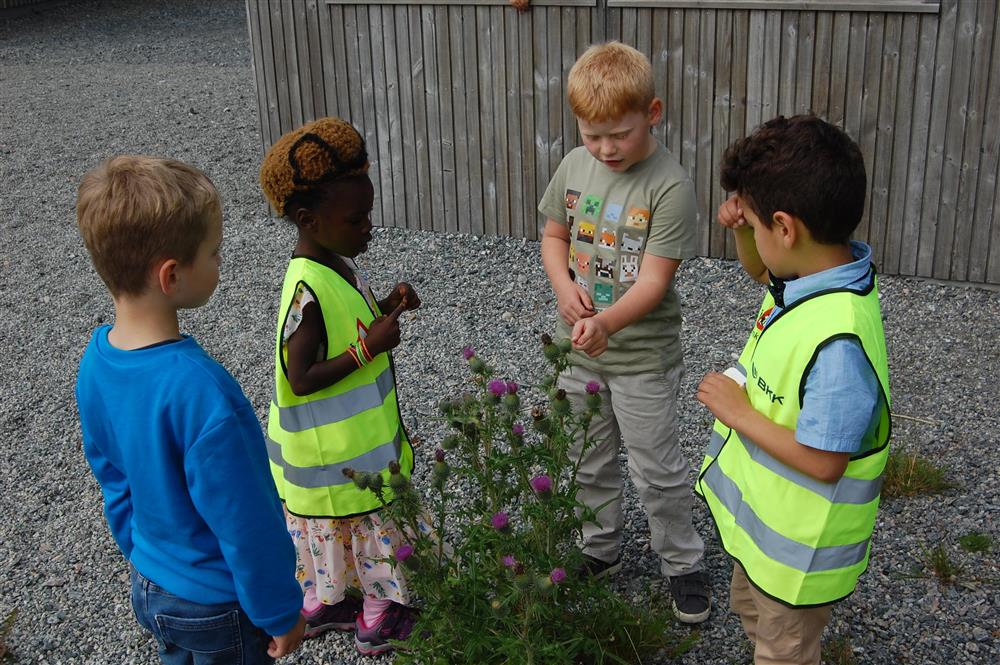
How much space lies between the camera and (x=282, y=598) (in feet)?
6.89

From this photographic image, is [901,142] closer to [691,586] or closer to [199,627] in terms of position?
[691,586]

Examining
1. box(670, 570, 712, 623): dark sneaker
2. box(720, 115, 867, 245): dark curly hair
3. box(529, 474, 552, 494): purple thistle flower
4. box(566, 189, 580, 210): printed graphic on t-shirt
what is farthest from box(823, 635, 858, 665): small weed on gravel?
box(566, 189, 580, 210): printed graphic on t-shirt

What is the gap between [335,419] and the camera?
2.87 m

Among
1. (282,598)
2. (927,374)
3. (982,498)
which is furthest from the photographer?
(927,374)

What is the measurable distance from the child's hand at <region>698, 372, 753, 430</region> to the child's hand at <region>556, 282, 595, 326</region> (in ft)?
2.27

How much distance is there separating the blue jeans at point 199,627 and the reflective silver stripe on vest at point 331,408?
2.43 ft

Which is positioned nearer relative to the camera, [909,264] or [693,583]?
[693,583]

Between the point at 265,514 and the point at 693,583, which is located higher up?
the point at 265,514

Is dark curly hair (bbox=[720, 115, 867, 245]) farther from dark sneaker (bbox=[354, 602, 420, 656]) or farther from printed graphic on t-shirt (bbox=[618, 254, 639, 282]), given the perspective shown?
dark sneaker (bbox=[354, 602, 420, 656])

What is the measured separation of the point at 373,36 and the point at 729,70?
2.39 m

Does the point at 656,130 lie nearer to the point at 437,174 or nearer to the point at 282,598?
the point at 437,174

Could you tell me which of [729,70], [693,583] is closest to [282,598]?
[693,583]

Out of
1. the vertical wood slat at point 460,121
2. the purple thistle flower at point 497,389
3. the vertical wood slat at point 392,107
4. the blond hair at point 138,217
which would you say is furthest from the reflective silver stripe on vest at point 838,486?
the vertical wood slat at point 392,107

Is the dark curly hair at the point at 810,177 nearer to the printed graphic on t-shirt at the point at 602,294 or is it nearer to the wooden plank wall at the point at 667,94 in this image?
the printed graphic on t-shirt at the point at 602,294
